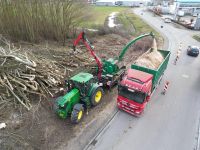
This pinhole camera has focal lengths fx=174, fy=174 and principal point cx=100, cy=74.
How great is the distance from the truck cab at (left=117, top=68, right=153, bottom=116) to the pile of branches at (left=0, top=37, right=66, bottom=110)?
5098 mm

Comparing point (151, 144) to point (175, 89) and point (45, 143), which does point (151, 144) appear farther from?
point (175, 89)

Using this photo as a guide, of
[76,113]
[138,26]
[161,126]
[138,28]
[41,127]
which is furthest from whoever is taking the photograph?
[138,26]

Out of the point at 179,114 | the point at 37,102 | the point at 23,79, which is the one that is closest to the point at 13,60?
the point at 23,79

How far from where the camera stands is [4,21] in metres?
18.2

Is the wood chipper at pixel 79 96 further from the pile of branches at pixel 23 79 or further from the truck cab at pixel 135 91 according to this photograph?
the pile of branches at pixel 23 79

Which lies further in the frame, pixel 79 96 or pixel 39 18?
pixel 39 18

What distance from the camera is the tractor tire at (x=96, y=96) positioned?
37.1 ft

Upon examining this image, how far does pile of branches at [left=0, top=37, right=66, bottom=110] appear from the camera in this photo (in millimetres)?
11117

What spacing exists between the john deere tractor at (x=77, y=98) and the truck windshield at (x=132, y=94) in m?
1.71

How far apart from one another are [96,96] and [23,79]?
16.9 feet

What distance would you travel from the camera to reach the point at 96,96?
12.0m

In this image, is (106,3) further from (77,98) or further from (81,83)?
(77,98)

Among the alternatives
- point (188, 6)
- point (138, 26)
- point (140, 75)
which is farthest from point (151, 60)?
point (188, 6)

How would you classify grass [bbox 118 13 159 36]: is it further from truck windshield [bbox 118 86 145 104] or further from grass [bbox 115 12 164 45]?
truck windshield [bbox 118 86 145 104]
